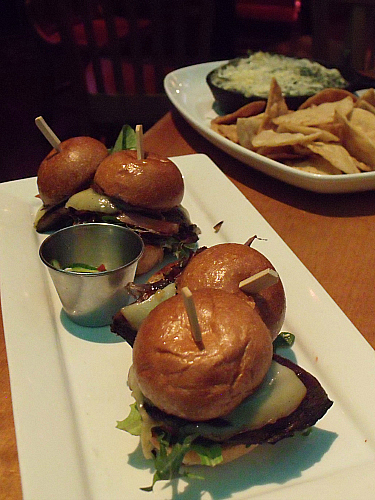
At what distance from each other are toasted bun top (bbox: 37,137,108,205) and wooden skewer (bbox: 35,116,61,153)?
4 cm

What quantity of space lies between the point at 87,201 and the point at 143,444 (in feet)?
3.95

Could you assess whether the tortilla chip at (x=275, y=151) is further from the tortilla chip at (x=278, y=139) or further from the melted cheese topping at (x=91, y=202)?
the melted cheese topping at (x=91, y=202)

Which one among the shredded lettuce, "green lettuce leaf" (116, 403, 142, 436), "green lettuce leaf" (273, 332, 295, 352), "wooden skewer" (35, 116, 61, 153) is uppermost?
"wooden skewer" (35, 116, 61, 153)

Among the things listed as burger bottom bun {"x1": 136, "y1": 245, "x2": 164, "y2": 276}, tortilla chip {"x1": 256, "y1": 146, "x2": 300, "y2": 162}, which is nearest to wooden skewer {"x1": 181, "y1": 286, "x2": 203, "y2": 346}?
burger bottom bun {"x1": 136, "y1": 245, "x2": 164, "y2": 276}

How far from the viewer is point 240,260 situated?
60.4 inches

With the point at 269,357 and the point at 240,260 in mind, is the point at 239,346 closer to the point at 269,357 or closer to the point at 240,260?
the point at 269,357

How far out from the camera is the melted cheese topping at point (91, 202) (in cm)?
215

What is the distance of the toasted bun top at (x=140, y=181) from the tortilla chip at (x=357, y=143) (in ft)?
3.63

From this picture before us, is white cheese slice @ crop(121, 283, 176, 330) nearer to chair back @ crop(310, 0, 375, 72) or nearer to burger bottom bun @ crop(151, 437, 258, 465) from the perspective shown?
burger bottom bun @ crop(151, 437, 258, 465)

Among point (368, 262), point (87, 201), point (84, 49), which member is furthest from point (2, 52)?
point (368, 262)

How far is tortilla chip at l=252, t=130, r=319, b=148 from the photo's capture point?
106 inches

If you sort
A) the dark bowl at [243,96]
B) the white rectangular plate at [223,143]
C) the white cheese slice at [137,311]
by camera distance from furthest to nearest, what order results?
the dark bowl at [243,96] → the white rectangular plate at [223,143] → the white cheese slice at [137,311]

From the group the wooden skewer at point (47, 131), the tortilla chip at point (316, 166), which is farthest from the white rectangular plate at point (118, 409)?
the tortilla chip at point (316, 166)

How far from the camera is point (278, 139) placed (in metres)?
2.78
